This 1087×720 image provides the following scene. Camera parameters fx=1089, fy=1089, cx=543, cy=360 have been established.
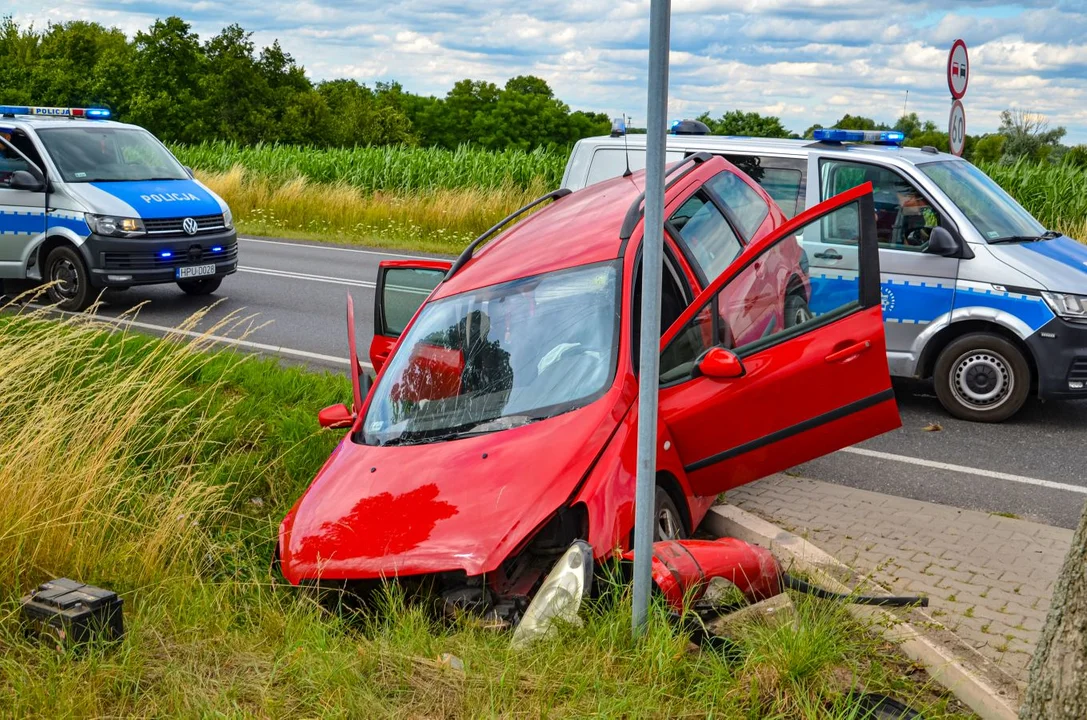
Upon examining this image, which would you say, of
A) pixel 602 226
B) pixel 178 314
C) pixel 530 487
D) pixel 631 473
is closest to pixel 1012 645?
pixel 631 473

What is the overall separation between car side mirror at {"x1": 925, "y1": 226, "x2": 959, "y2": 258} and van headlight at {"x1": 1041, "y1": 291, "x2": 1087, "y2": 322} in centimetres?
75

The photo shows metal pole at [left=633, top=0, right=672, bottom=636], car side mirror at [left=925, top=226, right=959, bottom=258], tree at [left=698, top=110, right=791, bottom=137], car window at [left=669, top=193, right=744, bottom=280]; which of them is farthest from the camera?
tree at [left=698, top=110, right=791, bottom=137]

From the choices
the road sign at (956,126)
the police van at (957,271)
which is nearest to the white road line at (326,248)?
the road sign at (956,126)

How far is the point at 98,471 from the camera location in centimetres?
579

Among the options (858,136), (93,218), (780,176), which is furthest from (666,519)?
(93,218)

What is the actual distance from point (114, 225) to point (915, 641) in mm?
10287

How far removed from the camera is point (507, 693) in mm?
3660

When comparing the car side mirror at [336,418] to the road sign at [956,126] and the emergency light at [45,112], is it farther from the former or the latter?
the emergency light at [45,112]

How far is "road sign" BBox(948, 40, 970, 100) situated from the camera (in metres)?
11.8

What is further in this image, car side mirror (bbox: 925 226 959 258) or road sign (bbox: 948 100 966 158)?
road sign (bbox: 948 100 966 158)

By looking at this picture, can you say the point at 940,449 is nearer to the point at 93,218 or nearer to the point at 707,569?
the point at 707,569

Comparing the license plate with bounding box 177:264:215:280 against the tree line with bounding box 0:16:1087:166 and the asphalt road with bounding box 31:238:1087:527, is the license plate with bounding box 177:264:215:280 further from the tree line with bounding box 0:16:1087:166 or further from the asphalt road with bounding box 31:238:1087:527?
the tree line with bounding box 0:16:1087:166

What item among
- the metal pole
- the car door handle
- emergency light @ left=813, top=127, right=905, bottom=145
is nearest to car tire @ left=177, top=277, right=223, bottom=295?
emergency light @ left=813, top=127, right=905, bottom=145

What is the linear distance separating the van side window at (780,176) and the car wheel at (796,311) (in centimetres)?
357
